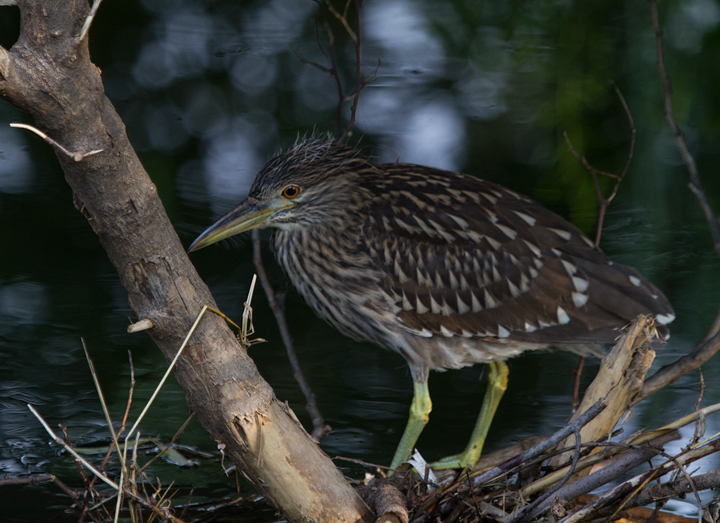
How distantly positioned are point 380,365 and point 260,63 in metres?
1.96

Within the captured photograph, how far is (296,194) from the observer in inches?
99.2

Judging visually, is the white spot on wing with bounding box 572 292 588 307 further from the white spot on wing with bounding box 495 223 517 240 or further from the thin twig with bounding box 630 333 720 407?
the thin twig with bounding box 630 333 720 407

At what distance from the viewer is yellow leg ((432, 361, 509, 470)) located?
2.47 m

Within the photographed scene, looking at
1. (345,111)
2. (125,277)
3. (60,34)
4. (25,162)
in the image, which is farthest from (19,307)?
(60,34)

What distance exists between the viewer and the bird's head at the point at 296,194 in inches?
95.8

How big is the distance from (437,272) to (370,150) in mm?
1806

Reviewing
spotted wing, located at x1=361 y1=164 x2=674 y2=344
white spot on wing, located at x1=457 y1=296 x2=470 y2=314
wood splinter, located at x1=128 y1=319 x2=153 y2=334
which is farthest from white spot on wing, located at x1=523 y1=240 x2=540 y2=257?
wood splinter, located at x1=128 y1=319 x2=153 y2=334

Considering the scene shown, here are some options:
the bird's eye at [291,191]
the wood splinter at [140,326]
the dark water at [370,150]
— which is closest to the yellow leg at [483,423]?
the dark water at [370,150]

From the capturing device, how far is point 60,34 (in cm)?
118

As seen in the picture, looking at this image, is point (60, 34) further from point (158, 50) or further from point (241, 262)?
point (158, 50)

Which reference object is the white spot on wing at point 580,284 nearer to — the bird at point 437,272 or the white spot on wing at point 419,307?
the bird at point 437,272

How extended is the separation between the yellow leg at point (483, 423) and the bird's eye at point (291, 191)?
36.0 inches

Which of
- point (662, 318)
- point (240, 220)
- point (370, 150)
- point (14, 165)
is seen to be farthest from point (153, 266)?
point (14, 165)

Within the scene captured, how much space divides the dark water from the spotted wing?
0.67 m
